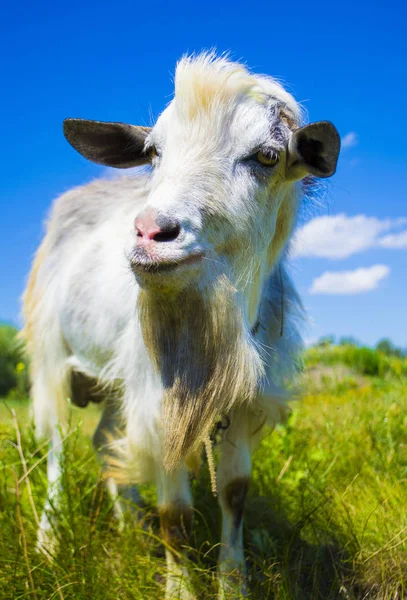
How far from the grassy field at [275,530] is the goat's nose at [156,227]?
3.88 feet

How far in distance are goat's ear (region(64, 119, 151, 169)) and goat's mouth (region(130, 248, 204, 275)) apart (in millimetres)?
965

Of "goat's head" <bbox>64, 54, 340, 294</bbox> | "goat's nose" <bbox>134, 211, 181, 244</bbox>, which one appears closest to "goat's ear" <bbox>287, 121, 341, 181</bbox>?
"goat's head" <bbox>64, 54, 340, 294</bbox>

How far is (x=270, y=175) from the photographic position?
2732 millimetres

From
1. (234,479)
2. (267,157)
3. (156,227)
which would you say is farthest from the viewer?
(234,479)

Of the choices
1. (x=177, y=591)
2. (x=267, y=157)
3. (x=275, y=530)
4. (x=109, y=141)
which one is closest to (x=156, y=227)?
(x=267, y=157)

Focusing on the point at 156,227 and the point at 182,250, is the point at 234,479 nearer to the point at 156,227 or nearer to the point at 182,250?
the point at 182,250

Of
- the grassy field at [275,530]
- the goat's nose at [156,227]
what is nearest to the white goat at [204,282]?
the goat's nose at [156,227]

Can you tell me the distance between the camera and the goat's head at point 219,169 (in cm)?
233

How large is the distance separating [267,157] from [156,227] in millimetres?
710

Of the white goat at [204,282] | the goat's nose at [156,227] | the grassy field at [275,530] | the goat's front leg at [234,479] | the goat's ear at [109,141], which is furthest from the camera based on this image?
the goat's front leg at [234,479]

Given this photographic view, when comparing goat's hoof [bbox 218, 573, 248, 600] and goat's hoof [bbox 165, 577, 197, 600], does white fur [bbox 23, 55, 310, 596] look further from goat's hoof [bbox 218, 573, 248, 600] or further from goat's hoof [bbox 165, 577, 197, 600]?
goat's hoof [bbox 165, 577, 197, 600]

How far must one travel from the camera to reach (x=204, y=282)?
2.52 meters

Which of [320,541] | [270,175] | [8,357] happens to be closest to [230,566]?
[320,541]

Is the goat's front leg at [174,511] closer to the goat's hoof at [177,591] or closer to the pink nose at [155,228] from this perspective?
the goat's hoof at [177,591]
